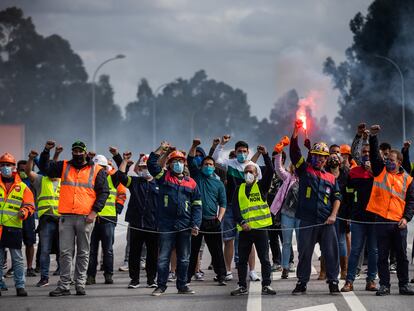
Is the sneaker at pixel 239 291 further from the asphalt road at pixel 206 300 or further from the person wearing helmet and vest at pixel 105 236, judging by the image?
the person wearing helmet and vest at pixel 105 236

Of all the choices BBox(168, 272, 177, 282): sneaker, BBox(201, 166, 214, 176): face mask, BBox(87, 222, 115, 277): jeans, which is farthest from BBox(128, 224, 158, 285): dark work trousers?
BBox(201, 166, 214, 176): face mask

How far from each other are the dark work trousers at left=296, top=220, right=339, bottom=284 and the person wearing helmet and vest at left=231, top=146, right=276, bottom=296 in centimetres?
48

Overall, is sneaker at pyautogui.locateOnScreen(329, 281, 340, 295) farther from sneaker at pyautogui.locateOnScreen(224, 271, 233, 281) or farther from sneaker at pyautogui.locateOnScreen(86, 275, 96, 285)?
sneaker at pyautogui.locateOnScreen(86, 275, 96, 285)

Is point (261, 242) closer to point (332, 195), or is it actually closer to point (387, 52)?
point (332, 195)

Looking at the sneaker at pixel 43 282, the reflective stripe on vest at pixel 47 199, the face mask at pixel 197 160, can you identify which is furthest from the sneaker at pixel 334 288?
the reflective stripe on vest at pixel 47 199

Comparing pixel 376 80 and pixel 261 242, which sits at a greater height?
pixel 376 80

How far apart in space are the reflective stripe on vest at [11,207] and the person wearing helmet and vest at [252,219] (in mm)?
2985

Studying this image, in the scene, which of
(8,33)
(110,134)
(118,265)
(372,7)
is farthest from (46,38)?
(118,265)

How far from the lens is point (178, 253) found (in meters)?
14.6

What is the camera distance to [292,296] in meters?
14.0

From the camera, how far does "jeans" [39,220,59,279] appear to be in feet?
51.5

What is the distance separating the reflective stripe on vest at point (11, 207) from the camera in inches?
571

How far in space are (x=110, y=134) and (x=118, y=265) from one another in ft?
423

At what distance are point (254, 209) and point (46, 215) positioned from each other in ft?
11.7
